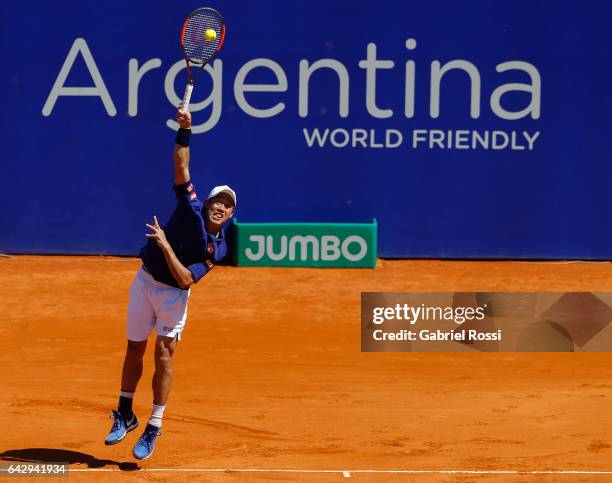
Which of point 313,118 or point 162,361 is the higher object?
point 313,118

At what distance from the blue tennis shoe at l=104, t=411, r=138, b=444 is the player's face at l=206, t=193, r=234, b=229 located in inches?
53.0

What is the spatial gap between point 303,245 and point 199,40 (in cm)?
656

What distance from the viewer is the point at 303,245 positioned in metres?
14.1

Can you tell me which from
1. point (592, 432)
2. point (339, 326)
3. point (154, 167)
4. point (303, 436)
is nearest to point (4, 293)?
point (154, 167)

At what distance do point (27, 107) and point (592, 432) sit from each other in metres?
9.31

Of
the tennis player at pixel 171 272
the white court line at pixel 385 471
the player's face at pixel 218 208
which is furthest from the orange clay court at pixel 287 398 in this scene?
the player's face at pixel 218 208

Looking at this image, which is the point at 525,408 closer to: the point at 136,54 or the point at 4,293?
the point at 4,293

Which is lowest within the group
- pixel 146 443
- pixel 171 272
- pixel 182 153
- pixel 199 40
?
pixel 146 443

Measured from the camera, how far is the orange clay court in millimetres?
6785

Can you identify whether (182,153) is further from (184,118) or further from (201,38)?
(201,38)

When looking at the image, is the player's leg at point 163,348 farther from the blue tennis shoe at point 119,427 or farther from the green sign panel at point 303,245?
the green sign panel at point 303,245

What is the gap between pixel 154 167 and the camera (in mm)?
14383

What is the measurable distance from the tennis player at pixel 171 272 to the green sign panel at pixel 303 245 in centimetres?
727

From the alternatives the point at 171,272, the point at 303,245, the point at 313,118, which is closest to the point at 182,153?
the point at 171,272
